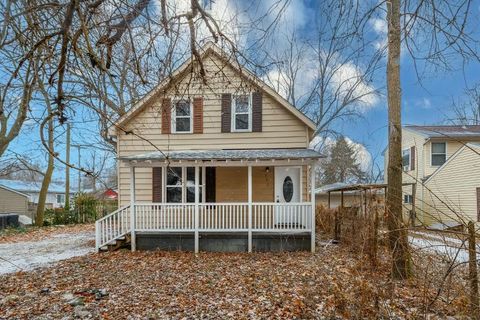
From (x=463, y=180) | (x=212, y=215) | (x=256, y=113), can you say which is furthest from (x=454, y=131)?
(x=212, y=215)

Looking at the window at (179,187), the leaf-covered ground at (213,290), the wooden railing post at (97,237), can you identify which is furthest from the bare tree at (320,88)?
the leaf-covered ground at (213,290)

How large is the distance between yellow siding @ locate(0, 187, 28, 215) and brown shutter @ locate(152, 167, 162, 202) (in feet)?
78.6

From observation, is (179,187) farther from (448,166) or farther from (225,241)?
(448,166)

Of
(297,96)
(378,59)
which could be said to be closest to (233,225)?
(378,59)

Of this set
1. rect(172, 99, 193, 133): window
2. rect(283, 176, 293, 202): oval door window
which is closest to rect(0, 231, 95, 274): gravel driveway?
rect(172, 99, 193, 133): window

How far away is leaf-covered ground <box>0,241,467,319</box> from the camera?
4.42 m

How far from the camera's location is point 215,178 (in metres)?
10.9

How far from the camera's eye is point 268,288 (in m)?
5.88

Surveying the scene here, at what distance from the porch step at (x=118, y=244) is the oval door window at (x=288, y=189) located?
17.1 feet

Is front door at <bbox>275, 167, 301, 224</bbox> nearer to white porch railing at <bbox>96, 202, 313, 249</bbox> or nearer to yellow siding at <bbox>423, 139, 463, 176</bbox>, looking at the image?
white porch railing at <bbox>96, 202, 313, 249</bbox>

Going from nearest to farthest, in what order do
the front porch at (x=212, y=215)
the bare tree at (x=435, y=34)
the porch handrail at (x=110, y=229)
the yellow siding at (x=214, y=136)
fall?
the bare tree at (x=435, y=34) → the front porch at (x=212, y=215) → the porch handrail at (x=110, y=229) → the yellow siding at (x=214, y=136)

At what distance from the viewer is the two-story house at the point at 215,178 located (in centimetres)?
969

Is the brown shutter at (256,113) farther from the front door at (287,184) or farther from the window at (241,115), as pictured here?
the front door at (287,184)

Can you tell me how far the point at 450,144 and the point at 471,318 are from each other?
17.9 meters
